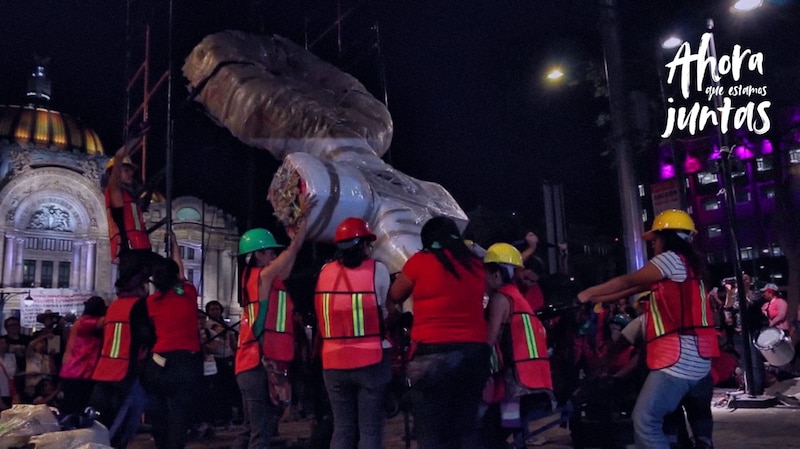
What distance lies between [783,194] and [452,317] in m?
13.9

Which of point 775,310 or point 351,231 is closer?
point 351,231

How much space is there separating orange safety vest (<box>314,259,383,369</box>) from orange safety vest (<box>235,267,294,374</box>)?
0.53 meters

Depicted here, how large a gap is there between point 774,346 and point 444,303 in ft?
24.1

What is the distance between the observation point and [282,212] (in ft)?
24.7

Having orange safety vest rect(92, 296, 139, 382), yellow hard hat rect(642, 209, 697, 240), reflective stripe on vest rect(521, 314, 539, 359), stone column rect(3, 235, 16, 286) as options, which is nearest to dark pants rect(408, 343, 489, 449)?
reflective stripe on vest rect(521, 314, 539, 359)

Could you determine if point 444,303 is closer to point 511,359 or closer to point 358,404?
point 358,404

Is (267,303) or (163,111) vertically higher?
(163,111)

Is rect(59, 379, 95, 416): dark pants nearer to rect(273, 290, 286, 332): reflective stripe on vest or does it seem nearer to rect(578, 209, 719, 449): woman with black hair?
rect(273, 290, 286, 332): reflective stripe on vest

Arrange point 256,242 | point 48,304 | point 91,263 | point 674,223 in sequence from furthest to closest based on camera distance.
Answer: point 91,263 < point 48,304 < point 256,242 < point 674,223

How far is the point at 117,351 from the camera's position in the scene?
4.81 m

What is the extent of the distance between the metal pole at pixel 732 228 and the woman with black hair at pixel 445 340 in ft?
22.7

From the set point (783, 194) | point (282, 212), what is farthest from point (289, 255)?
point (783, 194)

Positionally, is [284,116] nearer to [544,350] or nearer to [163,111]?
[163,111]

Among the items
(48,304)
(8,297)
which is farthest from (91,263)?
(48,304)
